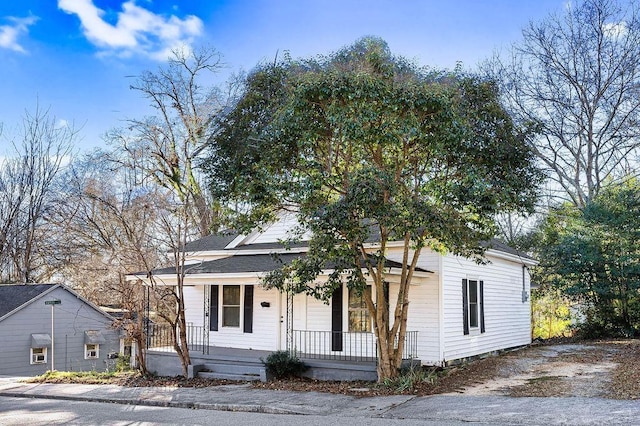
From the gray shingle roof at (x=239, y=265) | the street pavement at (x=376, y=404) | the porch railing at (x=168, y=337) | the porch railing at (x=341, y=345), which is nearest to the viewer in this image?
the street pavement at (x=376, y=404)

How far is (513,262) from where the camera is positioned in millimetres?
19906

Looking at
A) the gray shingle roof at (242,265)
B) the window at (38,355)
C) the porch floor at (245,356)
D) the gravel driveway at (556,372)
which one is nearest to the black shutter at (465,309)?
the gravel driveway at (556,372)

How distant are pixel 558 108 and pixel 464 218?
1656cm

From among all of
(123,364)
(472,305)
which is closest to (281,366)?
(472,305)

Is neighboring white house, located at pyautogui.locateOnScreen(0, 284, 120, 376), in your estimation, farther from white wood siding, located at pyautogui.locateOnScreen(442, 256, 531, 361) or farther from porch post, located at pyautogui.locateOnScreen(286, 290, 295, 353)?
white wood siding, located at pyautogui.locateOnScreen(442, 256, 531, 361)

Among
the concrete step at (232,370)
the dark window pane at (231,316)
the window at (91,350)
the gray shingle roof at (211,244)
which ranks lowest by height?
the window at (91,350)

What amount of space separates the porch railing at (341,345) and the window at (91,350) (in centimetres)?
1381

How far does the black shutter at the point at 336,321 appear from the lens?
15.8 metres

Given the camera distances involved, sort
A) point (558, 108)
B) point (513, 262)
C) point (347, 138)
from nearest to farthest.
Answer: point (347, 138), point (513, 262), point (558, 108)

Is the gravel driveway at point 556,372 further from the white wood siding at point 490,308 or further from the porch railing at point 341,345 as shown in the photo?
the porch railing at point 341,345

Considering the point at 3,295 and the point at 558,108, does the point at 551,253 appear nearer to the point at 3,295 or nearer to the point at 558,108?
the point at 558,108

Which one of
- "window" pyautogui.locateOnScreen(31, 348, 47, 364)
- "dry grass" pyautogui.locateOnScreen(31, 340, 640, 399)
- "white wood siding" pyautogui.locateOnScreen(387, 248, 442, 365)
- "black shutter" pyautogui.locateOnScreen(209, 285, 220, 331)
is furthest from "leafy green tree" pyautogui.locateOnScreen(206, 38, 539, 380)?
"window" pyautogui.locateOnScreen(31, 348, 47, 364)

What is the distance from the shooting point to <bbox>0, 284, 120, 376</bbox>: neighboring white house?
925 inches

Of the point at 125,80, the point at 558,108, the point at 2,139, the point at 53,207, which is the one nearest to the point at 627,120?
the point at 558,108
